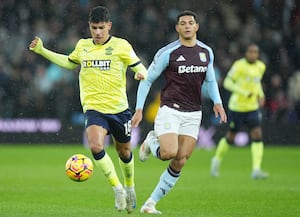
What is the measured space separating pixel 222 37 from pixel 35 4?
5.50 metres

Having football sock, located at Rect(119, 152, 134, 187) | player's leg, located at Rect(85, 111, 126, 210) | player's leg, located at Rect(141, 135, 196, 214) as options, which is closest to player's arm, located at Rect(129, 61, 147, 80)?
player's leg, located at Rect(85, 111, 126, 210)

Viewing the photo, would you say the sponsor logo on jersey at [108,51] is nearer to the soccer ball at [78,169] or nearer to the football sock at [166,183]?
the soccer ball at [78,169]

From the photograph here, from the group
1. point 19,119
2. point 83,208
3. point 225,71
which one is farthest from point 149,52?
point 83,208

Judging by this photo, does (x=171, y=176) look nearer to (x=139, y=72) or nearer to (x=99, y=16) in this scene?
(x=139, y=72)

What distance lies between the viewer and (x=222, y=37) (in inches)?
969

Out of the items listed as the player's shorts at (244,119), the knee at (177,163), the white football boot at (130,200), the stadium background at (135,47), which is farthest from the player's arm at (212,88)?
the stadium background at (135,47)

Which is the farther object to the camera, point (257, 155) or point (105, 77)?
point (257, 155)

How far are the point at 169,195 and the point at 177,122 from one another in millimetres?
2814

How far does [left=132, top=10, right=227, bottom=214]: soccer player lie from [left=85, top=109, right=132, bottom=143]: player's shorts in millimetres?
336

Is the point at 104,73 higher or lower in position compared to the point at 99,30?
lower

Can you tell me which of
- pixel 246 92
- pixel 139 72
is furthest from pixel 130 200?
pixel 246 92

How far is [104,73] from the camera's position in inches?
406

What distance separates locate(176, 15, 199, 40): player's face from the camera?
1046 centimetres

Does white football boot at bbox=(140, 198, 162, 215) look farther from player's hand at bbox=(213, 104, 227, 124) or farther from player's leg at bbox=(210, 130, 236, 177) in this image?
player's leg at bbox=(210, 130, 236, 177)
